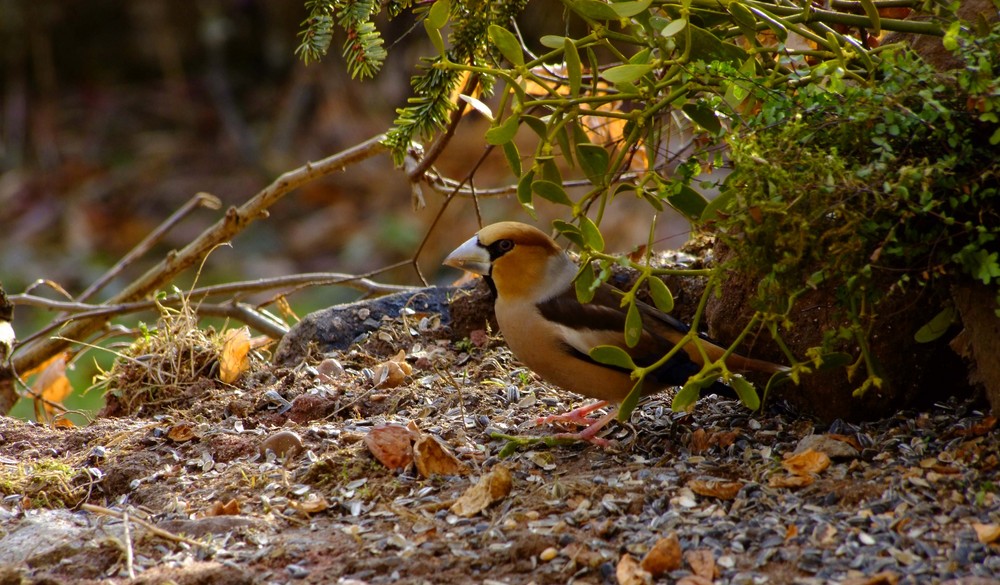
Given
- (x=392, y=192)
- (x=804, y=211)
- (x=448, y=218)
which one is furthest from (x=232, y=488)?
(x=392, y=192)

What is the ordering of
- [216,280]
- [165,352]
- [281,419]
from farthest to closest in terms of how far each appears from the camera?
[216,280], [165,352], [281,419]

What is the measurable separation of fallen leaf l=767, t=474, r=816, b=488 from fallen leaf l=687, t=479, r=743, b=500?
0.24 ft

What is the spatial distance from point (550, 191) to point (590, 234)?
13cm

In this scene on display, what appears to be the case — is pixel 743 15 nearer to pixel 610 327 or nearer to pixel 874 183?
pixel 874 183

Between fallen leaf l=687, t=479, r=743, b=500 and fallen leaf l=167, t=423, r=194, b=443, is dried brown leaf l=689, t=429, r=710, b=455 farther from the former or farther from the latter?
fallen leaf l=167, t=423, r=194, b=443

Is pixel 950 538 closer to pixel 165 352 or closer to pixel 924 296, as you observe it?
pixel 924 296

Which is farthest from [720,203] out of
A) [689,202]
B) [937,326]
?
[937,326]

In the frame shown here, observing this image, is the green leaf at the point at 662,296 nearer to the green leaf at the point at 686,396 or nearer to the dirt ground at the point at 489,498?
the green leaf at the point at 686,396

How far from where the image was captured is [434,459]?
285 cm

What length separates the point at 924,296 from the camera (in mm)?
2803

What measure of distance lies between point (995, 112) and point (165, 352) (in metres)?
2.67

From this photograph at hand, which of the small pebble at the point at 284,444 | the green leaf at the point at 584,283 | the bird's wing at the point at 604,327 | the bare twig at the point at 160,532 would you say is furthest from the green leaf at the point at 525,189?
the bare twig at the point at 160,532

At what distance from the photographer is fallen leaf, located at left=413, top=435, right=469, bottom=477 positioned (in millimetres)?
2836

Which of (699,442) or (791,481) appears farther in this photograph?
(699,442)
